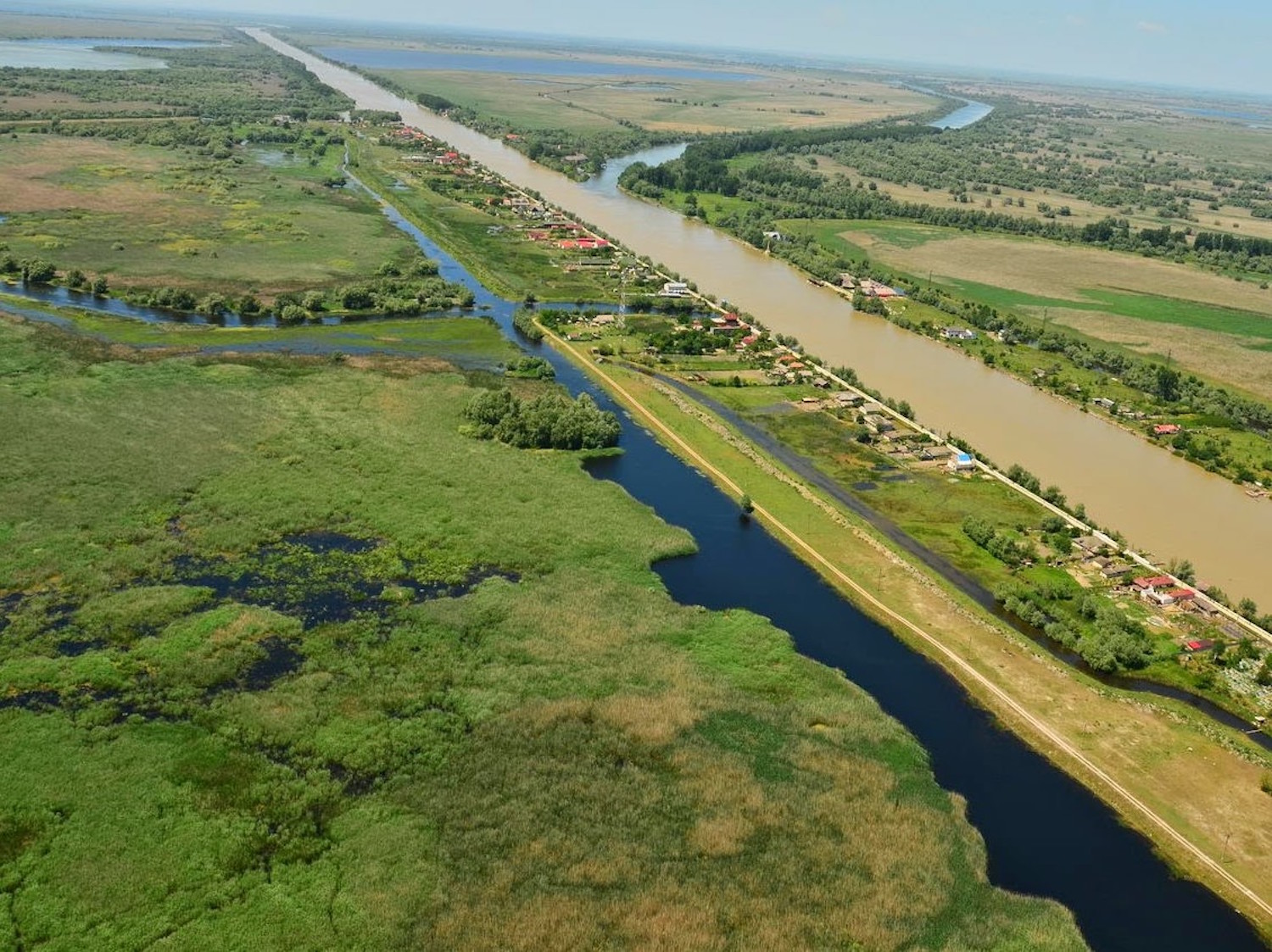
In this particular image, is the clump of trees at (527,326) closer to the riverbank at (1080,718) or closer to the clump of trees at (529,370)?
the clump of trees at (529,370)

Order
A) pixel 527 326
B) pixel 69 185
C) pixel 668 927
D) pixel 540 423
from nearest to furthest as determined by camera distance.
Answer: pixel 668 927, pixel 540 423, pixel 527 326, pixel 69 185

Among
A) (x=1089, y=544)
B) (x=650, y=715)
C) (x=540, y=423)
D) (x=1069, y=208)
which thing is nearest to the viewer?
(x=650, y=715)

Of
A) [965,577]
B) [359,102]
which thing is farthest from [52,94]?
[965,577]

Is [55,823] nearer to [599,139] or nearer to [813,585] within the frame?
[813,585]

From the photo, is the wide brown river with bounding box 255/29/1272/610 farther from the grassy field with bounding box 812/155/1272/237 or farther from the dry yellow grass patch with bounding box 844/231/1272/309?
the grassy field with bounding box 812/155/1272/237

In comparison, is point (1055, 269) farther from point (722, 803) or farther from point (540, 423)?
point (722, 803)

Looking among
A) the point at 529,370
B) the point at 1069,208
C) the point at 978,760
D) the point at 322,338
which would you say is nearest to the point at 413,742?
the point at 978,760
